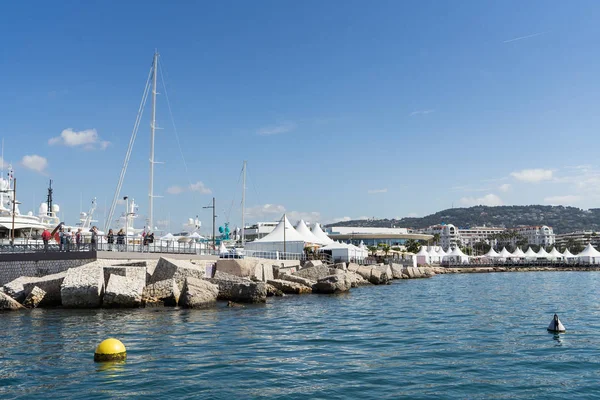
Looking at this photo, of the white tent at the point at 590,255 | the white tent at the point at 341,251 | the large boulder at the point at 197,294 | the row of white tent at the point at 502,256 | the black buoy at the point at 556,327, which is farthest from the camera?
the white tent at the point at 590,255

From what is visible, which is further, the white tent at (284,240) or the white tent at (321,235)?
the white tent at (321,235)

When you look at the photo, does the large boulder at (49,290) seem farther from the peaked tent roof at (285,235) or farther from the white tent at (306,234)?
the white tent at (306,234)

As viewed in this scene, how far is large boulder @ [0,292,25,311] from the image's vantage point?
66.4ft

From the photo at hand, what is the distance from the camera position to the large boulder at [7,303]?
66.4ft

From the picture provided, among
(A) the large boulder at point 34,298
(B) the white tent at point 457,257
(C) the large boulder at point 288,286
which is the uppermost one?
(A) the large boulder at point 34,298

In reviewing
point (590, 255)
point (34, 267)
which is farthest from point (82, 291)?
point (590, 255)

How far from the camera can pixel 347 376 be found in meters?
10.6

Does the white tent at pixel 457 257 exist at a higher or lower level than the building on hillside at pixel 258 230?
lower

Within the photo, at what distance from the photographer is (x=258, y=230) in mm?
141625

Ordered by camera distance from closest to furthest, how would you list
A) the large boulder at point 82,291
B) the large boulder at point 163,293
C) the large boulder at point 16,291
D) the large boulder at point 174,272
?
the large boulder at point 82,291
the large boulder at point 163,293
the large boulder at point 16,291
the large boulder at point 174,272

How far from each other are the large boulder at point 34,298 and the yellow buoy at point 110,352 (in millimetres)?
11021

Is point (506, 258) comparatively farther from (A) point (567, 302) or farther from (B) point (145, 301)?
(B) point (145, 301)

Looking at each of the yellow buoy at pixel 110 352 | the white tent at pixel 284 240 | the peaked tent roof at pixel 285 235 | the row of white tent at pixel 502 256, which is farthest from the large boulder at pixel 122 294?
the row of white tent at pixel 502 256

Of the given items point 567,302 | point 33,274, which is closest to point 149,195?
point 33,274
